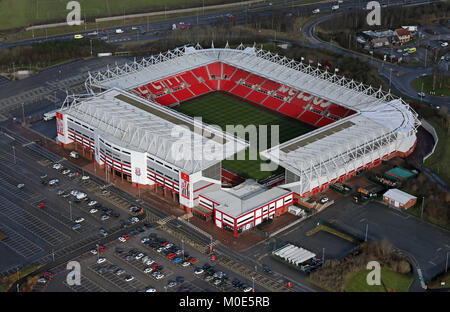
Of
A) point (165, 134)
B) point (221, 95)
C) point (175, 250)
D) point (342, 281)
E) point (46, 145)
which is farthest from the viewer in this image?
point (221, 95)

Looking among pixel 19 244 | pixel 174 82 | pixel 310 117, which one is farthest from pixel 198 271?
pixel 174 82

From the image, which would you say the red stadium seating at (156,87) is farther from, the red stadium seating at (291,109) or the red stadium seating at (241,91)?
the red stadium seating at (291,109)

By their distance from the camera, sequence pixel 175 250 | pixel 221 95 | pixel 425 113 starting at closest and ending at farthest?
pixel 175 250 < pixel 425 113 < pixel 221 95

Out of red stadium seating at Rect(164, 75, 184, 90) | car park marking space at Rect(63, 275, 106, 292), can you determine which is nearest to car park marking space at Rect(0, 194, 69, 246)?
car park marking space at Rect(63, 275, 106, 292)

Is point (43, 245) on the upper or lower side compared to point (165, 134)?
lower

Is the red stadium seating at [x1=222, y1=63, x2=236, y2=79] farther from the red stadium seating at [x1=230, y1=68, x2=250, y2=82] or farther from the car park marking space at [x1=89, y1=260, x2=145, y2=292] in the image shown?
the car park marking space at [x1=89, y1=260, x2=145, y2=292]

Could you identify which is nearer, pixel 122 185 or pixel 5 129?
pixel 122 185

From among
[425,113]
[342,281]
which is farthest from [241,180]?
[425,113]

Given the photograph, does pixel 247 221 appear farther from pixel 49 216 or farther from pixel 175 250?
pixel 49 216
